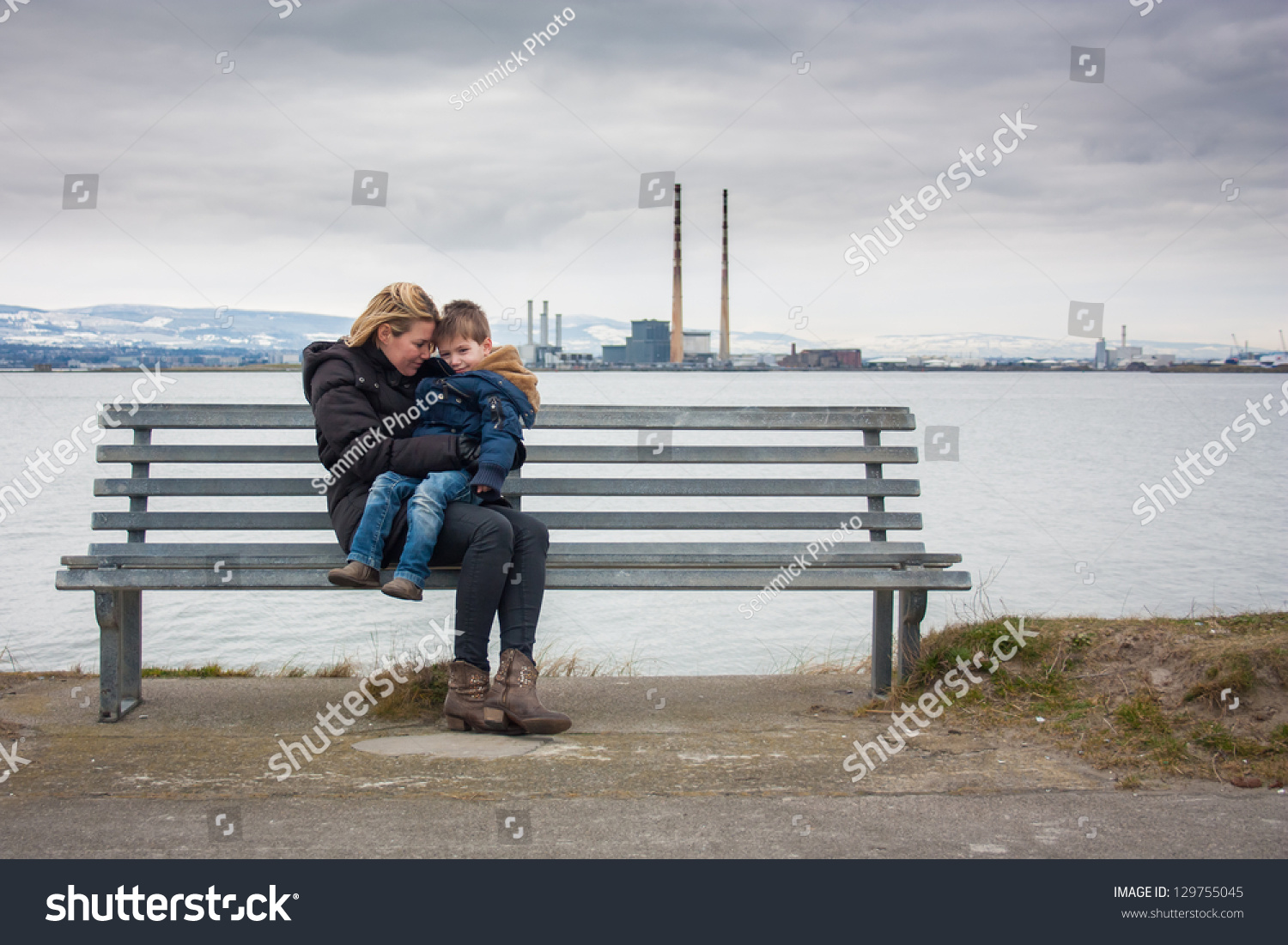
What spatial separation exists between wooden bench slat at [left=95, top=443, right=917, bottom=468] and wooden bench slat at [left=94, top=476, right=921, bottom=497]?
88mm

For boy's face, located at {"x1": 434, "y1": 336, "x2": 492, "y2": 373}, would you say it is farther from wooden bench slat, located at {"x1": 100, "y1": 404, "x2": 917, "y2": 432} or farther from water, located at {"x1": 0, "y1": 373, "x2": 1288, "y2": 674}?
water, located at {"x1": 0, "y1": 373, "x2": 1288, "y2": 674}

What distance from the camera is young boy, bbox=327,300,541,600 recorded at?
398cm

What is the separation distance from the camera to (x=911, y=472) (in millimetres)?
26547

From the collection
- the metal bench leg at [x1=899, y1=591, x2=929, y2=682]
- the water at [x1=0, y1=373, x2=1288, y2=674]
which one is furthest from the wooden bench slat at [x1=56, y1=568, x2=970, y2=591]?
the water at [x1=0, y1=373, x2=1288, y2=674]

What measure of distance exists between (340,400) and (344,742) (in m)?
1.23

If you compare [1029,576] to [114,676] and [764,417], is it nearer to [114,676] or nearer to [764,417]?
[764,417]

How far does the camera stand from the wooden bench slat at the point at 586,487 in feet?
14.3

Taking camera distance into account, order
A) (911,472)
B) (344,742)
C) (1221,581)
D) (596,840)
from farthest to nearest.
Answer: (911,472), (1221,581), (344,742), (596,840)

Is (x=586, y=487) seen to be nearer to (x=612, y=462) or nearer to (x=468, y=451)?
(x=612, y=462)

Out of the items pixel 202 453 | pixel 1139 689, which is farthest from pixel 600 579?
pixel 1139 689

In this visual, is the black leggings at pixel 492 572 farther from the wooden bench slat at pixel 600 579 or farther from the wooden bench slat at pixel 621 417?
the wooden bench slat at pixel 621 417

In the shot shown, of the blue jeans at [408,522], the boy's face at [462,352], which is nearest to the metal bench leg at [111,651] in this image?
the blue jeans at [408,522]
